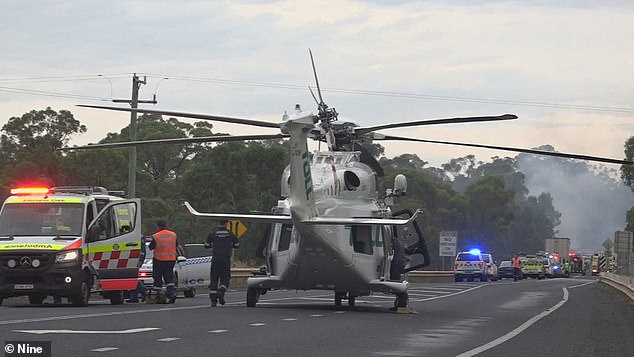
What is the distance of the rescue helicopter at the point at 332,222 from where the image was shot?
2389 centimetres

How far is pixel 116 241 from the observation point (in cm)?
2612

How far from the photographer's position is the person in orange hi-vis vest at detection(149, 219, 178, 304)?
27047mm

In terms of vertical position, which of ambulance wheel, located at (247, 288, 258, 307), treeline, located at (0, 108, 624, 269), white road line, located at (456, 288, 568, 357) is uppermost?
treeline, located at (0, 108, 624, 269)

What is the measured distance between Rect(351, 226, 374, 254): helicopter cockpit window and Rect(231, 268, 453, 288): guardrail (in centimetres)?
1903

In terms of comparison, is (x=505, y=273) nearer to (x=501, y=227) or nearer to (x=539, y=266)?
(x=539, y=266)

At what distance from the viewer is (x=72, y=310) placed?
74.5ft

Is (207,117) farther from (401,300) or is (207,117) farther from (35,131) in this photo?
(35,131)

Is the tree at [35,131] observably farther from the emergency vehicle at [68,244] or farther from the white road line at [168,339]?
the white road line at [168,339]

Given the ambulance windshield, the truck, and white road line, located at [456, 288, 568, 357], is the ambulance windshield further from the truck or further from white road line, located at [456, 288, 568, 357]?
the truck

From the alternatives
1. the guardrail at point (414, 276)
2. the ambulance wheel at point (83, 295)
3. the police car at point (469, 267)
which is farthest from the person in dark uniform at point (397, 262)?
the police car at point (469, 267)

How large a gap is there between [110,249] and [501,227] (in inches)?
4024

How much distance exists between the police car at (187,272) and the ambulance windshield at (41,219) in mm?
6490

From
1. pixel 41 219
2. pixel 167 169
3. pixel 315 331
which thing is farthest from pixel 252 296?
pixel 167 169

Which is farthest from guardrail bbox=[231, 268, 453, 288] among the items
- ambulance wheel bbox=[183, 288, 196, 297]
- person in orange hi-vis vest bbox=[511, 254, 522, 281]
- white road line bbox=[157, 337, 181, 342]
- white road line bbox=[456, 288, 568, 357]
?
white road line bbox=[157, 337, 181, 342]
